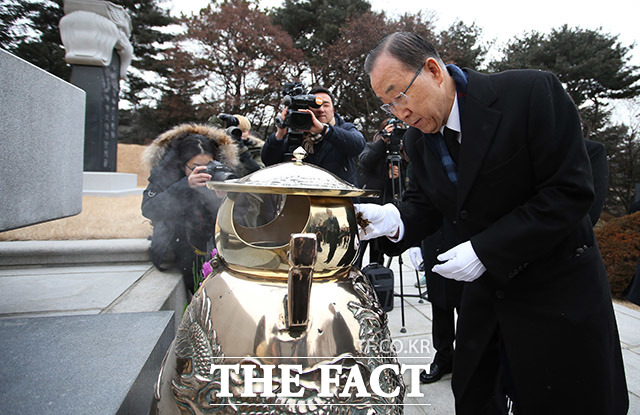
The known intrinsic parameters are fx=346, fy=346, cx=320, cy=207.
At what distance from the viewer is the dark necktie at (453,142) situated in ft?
4.41

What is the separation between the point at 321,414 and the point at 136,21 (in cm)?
2612

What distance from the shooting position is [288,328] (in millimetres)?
845

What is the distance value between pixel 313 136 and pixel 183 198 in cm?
114

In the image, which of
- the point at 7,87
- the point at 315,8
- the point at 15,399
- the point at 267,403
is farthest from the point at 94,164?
the point at 315,8

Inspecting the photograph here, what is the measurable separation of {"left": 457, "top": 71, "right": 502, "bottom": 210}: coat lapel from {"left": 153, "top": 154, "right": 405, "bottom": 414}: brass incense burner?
19.4 inches

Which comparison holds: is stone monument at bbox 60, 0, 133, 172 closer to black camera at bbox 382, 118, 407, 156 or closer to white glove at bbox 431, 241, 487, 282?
black camera at bbox 382, 118, 407, 156

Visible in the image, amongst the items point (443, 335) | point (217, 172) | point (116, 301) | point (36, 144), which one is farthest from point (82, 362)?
point (443, 335)

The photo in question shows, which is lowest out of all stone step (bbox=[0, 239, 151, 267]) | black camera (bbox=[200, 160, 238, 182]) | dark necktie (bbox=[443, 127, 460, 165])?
stone step (bbox=[0, 239, 151, 267])

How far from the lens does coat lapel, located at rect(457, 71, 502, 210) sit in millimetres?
1212

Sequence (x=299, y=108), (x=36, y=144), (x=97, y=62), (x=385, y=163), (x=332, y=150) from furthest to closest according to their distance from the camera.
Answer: (x=97, y=62) → (x=385, y=163) → (x=332, y=150) → (x=299, y=108) → (x=36, y=144)

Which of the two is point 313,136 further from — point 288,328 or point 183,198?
point 288,328

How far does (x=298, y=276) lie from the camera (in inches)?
31.9

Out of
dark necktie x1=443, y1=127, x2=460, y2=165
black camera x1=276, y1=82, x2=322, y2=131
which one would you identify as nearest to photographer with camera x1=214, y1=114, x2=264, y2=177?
black camera x1=276, y1=82, x2=322, y2=131

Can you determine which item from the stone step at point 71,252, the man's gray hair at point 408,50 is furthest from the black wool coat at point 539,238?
the stone step at point 71,252
